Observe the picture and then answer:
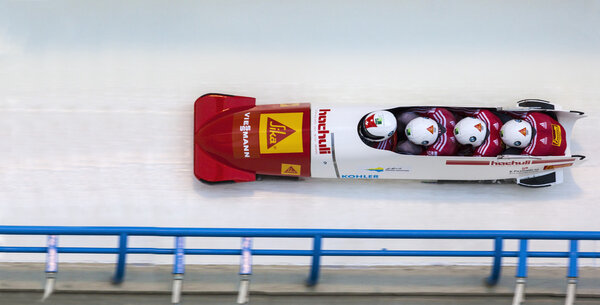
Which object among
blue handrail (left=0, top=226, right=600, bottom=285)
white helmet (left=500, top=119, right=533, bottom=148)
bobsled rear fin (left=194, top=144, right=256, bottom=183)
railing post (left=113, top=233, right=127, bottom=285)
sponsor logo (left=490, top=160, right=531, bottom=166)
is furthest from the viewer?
bobsled rear fin (left=194, top=144, right=256, bottom=183)

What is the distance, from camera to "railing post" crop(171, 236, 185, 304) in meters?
3.20

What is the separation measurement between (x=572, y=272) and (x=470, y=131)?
1.36 meters

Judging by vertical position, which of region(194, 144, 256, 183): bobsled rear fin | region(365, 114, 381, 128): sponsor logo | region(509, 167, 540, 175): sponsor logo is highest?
region(365, 114, 381, 128): sponsor logo

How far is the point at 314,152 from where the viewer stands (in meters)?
4.35

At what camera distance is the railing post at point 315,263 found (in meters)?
3.18

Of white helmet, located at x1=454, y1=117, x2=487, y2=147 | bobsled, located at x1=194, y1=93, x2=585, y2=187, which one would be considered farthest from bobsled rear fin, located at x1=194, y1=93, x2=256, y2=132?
white helmet, located at x1=454, y1=117, x2=487, y2=147

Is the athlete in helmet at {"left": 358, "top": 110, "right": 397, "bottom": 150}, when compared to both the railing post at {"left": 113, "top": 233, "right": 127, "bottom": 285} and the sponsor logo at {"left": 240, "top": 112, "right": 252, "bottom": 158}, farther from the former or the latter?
the railing post at {"left": 113, "top": 233, "right": 127, "bottom": 285}

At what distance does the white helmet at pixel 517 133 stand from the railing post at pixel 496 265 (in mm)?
1263

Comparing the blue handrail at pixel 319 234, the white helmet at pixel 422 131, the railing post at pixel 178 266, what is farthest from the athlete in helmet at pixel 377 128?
the railing post at pixel 178 266

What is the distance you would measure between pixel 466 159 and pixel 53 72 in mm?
3567

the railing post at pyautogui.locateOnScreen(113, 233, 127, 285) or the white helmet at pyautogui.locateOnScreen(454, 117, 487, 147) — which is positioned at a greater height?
the white helmet at pyautogui.locateOnScreen(454, 117, 487, 147)

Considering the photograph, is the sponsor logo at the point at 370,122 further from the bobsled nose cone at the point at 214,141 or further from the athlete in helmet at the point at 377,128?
the bobsled nose cone at the point at 214,141

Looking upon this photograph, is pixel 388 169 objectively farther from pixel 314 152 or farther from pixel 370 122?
pixel 314 152

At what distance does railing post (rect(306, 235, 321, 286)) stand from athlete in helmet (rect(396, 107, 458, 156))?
1430mm
